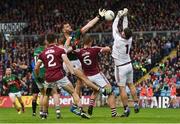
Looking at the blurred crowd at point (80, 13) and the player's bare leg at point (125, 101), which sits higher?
the blurred crowd at point (80, 13)

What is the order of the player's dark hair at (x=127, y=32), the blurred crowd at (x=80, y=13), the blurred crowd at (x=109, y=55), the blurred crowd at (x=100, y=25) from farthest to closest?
1. the blurred crowd at (x=80, y=13)
2. the blurred crowd at (x=100, y=25)
3. the blurred crowd at (x=109, y=55)
4. the player's dark hair at (x=127, y=32)

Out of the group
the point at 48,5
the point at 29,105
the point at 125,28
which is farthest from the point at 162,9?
the point at 125,28

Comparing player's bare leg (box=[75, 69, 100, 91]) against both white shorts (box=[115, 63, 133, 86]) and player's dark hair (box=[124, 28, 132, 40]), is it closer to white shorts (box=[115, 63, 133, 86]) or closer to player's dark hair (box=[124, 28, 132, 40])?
white shorts (box=[115, 63, 133, 86])

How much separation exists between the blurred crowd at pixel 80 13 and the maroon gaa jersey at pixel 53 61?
26138 millimetres

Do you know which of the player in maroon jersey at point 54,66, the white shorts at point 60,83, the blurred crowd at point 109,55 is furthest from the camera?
the blurred crowd at point 109,55

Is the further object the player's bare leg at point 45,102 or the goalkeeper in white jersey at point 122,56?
the goalkeeper in white jersey at point 122,56

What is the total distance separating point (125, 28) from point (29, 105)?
59.1ft

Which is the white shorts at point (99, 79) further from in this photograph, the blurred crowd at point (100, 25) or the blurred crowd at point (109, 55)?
the blurred crowd at point (109, 55)

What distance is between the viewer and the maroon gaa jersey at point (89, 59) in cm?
2258

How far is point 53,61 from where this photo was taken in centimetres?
2173

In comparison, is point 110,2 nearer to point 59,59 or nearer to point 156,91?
point 156,91

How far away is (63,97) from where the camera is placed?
39.8 metres

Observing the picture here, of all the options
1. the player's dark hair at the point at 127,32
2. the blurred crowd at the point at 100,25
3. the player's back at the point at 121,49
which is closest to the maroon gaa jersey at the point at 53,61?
the player's back at the point at 121,49

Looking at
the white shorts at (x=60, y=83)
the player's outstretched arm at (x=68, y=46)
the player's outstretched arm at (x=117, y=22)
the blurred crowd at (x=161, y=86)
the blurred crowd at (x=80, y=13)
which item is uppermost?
the blurred crowd at (x=80, y=13)
